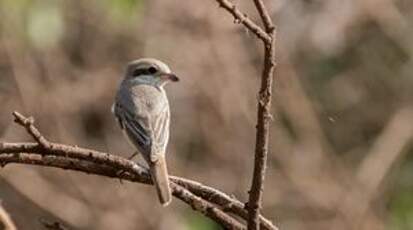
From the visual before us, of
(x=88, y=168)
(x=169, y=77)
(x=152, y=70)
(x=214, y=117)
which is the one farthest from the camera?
(x=214, y=117)

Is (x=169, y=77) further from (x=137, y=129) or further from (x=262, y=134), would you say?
(x=262, y=134)

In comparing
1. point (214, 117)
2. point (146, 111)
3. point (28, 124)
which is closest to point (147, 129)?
point (146, 111)

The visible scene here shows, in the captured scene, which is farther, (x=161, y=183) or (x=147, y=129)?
(x=147, y=129)

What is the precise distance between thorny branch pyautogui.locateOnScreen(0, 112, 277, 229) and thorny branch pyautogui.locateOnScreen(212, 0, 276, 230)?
0.18 metres

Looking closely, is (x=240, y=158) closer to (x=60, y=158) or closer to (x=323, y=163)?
(x=323, y=163)

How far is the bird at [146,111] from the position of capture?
4.58m

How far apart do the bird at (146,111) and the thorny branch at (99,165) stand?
1.98 ft

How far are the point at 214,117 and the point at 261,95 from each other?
6.92 meters

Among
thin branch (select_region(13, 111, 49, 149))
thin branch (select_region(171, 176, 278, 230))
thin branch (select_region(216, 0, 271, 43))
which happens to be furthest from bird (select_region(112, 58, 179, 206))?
thin branch (select_region(216, 0, 271, 43))

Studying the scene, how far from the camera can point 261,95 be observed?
2.99m

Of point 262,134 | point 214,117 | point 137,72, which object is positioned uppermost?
Answer: point 214,117

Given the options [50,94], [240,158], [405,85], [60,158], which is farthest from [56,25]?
[60,158]

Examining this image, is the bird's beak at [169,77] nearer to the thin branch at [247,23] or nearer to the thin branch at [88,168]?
the thin branch at [88,168]

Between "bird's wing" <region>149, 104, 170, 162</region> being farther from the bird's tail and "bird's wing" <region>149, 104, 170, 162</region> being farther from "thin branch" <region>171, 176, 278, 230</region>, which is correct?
"thin branch" <region>171, 176, 278, 230</region>
